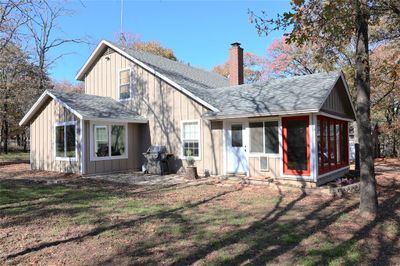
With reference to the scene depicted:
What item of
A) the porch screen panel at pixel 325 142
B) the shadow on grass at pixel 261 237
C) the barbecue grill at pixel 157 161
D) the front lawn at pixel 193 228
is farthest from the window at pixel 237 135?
the shadow on grass at pixel 261 237

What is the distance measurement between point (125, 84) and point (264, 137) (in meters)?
8.49

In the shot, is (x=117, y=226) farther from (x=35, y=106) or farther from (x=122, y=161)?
(x=35, y=106)

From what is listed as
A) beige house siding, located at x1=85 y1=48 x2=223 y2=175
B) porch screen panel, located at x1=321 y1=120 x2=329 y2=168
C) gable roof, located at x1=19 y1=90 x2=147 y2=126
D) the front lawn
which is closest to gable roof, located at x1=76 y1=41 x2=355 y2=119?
beige house siding, located at x1=85 y1=48 x2=223 y2=175

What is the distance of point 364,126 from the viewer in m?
6.61

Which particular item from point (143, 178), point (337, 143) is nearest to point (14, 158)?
point (143, 178)

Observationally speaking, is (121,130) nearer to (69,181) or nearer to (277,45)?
(69,181)

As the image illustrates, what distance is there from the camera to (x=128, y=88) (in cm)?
1585

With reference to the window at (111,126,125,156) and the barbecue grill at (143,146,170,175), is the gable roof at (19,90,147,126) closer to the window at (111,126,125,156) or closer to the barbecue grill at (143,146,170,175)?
the window at (111,126,125,156)

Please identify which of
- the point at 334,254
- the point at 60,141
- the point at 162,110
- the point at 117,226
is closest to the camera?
the point at 334,254

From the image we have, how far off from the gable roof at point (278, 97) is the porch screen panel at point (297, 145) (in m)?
0.73

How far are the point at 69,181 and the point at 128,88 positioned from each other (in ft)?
20.2

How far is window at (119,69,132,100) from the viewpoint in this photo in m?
15.8

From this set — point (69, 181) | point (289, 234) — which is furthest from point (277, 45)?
point (289, 234)

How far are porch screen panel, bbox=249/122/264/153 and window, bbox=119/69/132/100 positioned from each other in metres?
7.25
